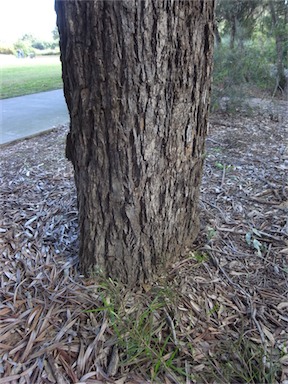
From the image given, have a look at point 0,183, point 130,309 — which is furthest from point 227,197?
point 0,183

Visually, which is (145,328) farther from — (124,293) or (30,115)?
(30,115)

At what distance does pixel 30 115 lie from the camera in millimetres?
5500

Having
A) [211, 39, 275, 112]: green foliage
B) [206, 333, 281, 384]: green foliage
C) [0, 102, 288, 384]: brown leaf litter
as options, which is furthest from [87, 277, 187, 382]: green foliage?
[211, 39, 275, 112]: green foliage

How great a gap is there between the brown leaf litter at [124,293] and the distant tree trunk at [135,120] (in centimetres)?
22

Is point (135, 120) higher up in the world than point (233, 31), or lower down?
lower down

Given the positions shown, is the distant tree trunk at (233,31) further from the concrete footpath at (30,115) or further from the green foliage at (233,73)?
the concrete footpath at (30,115)

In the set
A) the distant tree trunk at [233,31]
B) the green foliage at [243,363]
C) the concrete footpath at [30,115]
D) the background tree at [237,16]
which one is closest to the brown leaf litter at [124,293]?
the green foliage at [243,363]

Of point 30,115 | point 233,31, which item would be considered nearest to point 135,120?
point 30,115

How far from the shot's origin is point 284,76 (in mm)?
5980

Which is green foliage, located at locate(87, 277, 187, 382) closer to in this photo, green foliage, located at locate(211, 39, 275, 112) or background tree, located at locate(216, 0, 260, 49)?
green foliage, located at locate(211, 39, 275, 112)

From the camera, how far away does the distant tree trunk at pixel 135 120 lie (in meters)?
1.16

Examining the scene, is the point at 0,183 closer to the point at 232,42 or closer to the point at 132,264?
the point at 132,264

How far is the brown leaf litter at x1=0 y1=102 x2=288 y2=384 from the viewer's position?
1.29 metres

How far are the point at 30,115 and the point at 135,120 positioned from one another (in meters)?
4.77
